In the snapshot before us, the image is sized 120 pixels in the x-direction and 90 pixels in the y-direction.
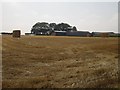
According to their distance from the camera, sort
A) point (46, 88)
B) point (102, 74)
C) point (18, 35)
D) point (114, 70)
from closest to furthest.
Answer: point (46, 88) < point (102, 74) < point (114, 70) < point (18, 35)

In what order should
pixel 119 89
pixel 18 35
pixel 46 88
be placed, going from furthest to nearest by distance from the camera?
pixel 18 35 → pixel 46 88 → pixel 119 89

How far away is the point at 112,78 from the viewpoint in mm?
11820

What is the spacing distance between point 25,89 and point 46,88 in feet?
2.97

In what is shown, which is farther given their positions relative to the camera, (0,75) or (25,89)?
(0,75)

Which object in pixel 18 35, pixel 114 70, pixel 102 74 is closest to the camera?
pixel 102 74

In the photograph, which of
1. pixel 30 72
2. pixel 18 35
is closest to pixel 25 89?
pixel 30 72

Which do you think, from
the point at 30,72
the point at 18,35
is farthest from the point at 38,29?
the point at 30,72

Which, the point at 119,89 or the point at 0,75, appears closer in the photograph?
the point at 119,89

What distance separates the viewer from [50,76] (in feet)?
43.0

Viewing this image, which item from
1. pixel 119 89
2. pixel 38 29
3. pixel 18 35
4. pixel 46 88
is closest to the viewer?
pixel 119 89

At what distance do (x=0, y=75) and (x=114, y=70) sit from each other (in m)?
6.19

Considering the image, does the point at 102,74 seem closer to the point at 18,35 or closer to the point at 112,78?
the point at 112,78

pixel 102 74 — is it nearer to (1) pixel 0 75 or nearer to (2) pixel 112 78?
(2) pixel 112 78

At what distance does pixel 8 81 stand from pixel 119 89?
203 inches
